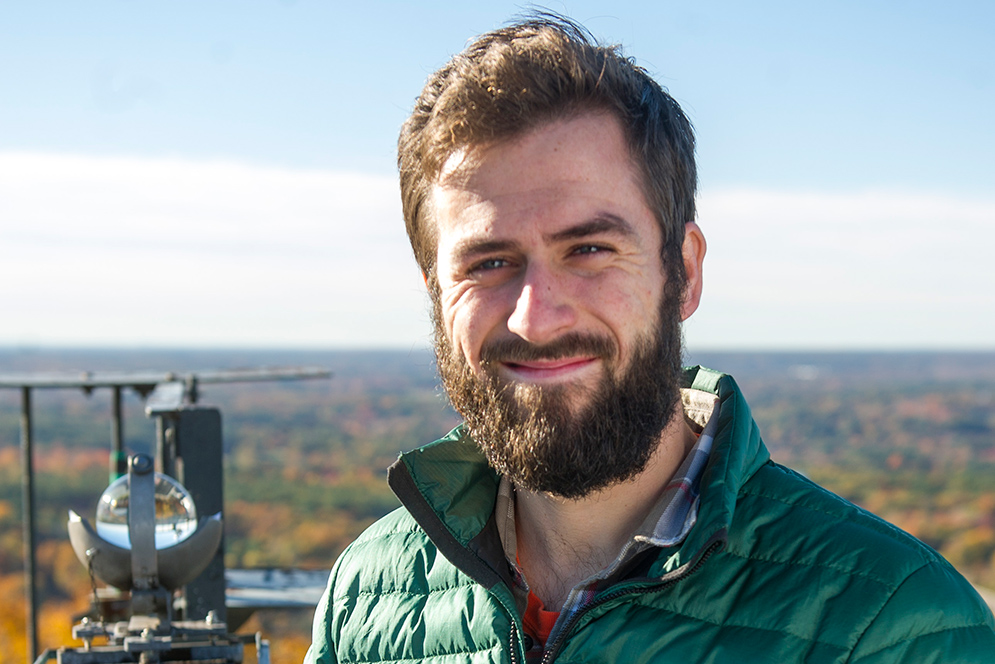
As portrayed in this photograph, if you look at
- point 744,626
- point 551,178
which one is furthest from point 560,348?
point 744,626

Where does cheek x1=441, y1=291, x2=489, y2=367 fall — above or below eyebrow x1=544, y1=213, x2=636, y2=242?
below

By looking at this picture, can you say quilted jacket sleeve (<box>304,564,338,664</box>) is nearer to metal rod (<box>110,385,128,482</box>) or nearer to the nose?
the nose

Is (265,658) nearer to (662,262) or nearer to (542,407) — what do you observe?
(542,407)

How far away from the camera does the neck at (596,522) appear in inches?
70.6

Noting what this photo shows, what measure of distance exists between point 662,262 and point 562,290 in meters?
0.22

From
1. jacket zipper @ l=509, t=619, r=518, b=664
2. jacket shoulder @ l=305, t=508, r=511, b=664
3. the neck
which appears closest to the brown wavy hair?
the neck

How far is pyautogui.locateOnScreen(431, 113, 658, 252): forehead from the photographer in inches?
66.9

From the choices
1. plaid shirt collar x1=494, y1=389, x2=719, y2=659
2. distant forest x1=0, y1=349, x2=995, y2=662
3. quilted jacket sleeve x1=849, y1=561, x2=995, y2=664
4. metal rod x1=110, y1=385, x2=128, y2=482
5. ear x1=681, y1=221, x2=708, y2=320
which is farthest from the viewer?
distant forest x1=0, y1=349, x2=995, y2=662

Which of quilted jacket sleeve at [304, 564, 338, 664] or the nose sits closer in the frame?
the nose

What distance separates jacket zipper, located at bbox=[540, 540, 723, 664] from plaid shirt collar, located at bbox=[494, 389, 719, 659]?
2 centimetres

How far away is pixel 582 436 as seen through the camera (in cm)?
170

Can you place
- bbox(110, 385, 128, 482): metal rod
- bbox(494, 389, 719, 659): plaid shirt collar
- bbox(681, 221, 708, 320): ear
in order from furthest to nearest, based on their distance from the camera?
bbox(110, 385, 128, 482): metal rod
bbox(681, 221, 708, 320): ear
bbox(494, 389, 719, 659): plaid shirt collar

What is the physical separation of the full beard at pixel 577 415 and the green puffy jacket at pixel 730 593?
13 centimetres

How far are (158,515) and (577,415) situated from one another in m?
1.53
